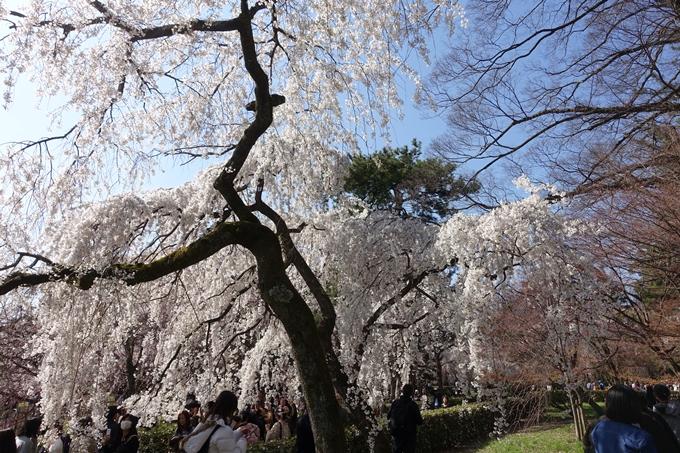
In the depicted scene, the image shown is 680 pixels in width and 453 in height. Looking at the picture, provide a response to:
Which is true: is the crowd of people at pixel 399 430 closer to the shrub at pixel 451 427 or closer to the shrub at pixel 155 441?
the shrub at pixel 155 441

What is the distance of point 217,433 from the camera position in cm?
261

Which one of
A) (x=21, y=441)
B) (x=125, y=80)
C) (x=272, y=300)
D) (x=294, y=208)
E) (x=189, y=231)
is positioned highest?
(x=125, y=80)

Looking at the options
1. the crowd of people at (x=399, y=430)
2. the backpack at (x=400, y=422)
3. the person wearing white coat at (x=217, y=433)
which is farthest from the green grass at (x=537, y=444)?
the person wearing white coat at (x=217, y=433)

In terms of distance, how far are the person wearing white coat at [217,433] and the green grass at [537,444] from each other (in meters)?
6.22

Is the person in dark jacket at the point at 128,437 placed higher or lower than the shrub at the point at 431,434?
higher

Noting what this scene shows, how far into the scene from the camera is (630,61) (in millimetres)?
4293

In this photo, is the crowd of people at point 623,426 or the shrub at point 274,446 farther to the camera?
the shrub at point 274,446

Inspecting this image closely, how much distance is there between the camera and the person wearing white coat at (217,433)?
2.59 meters

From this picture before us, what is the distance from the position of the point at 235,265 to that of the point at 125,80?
3083 millimetres

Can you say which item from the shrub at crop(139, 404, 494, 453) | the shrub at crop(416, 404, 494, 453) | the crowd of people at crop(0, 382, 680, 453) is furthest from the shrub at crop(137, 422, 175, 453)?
the shrub at crop(416, 404, 494, 453)

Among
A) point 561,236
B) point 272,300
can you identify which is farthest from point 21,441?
point 561,236

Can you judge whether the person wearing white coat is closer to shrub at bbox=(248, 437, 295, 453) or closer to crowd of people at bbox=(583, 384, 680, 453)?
crowd of people at bbox=(583, 384, 680, 453)

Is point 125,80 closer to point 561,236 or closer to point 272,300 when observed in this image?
point 272,300

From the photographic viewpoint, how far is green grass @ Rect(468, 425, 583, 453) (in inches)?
308
